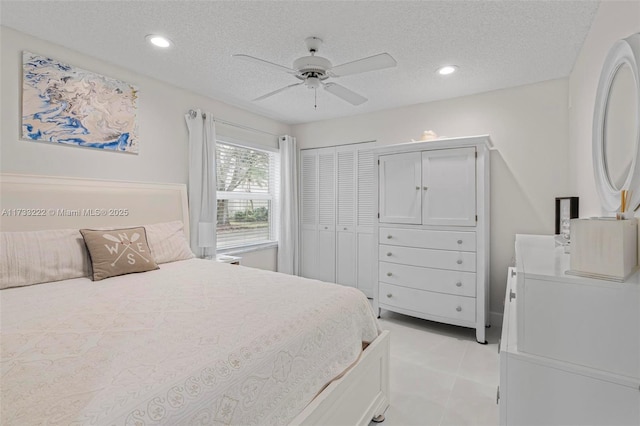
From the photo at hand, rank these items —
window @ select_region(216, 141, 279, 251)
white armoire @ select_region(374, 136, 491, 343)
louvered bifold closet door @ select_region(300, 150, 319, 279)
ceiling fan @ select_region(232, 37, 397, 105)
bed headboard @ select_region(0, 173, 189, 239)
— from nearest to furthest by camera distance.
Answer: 1. ceiling fan @ select_region(232, 37, 397, 105)
2. bed headboard @ select_region(0, 173, 189, 239)
3. white armoire @ select_region(374, 136, 491, 343)
4. window @ select_region(216, 141, 279, 251)
5. louvered bifold closet door @ select_region(300, 150, 319, 279)

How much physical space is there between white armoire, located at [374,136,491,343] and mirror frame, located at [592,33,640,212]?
136 centimetres

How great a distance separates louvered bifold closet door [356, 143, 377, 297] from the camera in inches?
163

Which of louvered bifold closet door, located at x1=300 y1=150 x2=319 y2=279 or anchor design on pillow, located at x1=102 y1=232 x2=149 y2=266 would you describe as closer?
anchor design on pillow, located at x1=102 y1=232 x2=149 y2=266

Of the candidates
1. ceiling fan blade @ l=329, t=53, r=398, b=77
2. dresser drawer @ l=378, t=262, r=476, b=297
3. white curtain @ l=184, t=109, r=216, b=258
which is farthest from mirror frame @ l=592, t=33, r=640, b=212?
white curtain @ l=184, t=109, r=216, b=258

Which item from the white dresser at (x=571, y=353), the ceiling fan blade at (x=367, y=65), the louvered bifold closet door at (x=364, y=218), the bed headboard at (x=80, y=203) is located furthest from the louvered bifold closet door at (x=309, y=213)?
the white dresser at (x=571, y=353)

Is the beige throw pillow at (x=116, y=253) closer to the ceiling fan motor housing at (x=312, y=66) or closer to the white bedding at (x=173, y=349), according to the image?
the white bedding at (x=173, y=349)

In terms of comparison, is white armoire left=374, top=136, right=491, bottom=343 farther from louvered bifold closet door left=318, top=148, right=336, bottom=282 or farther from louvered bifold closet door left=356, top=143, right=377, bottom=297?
louvered bifold closet door left=318, top=148, right=336, bottom=282

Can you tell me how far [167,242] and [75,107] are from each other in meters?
1.28

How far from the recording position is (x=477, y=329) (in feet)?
9.55

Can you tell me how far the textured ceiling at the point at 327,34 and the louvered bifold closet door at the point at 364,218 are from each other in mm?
1231

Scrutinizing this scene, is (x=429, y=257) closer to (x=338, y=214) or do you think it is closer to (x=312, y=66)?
(x=338, y=214)

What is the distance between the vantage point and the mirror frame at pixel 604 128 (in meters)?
1.09

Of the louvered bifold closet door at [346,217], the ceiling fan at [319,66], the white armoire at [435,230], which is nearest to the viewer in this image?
the ceiling fan at [319,66]

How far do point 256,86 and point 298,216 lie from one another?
Result: 2095mm
